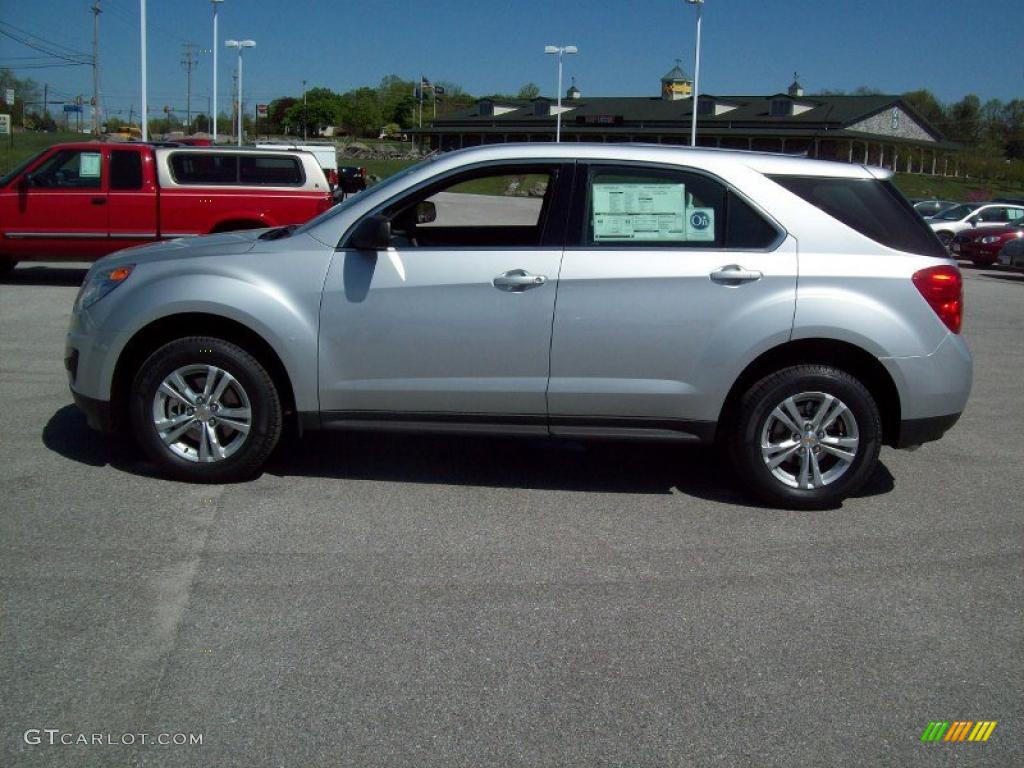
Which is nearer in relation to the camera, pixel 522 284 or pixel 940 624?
pixel 940 624

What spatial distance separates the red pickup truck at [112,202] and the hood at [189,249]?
28.0 ft

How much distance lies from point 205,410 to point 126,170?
9.79 metres

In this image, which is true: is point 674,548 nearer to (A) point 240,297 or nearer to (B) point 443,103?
(A) point 240,297

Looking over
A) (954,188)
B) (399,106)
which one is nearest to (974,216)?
(954,188)

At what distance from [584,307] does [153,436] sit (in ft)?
7.96

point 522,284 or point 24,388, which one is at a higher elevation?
point 522,284

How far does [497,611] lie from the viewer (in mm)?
4301

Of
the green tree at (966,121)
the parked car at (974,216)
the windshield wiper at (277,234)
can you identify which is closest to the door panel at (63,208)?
the windshield wiper at (277,234)

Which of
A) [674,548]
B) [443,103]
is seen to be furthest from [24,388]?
[443,103]

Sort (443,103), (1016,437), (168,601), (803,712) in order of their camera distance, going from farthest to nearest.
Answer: (443,103)
(1016,437)
(168,601)
(803,712)

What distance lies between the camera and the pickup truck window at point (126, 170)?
14.3 m

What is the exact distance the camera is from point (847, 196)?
571 cm

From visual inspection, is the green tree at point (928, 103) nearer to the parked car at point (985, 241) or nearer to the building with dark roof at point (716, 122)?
the building with dark roof at point (716, 122)

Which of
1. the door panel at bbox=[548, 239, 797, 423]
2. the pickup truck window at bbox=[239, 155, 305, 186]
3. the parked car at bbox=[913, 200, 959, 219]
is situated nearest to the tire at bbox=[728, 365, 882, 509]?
the door panel at bbox=[548, 239, 797, 423]
